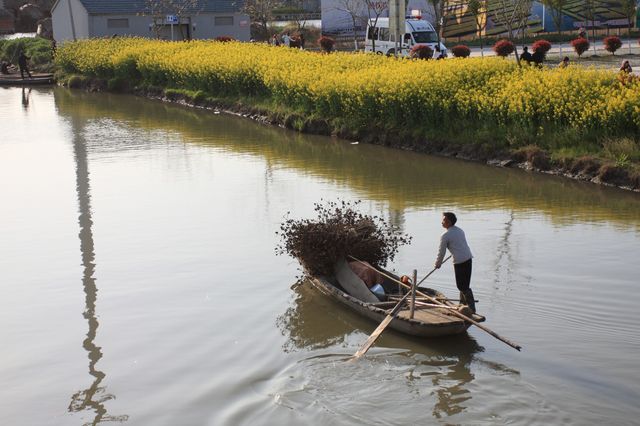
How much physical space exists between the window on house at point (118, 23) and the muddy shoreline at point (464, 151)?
811 inches

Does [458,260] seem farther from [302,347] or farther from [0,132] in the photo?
[0,132]

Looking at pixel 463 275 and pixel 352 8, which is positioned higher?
pixel 352 8

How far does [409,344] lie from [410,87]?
51.7 ft

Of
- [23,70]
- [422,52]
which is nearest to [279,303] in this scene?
[422,52]

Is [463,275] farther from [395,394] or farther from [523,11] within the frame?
[523,11]

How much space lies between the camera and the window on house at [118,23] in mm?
56344

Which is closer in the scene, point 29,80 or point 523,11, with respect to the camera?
point 523,11

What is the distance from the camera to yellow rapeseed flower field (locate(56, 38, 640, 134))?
2297cm

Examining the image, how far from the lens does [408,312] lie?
12.3 m

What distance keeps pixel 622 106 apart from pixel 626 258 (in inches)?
276

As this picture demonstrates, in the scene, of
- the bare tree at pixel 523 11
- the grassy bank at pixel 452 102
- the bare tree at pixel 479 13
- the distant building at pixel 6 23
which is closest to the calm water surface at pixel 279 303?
the grassy bank at pixel 452 102

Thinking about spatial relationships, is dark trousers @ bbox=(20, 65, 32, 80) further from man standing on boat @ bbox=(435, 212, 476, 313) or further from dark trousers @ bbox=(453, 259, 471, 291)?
dark trousers @ bbox=(453, 259, 471, 291)

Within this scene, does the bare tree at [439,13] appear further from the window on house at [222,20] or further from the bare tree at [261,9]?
the window on house at [222,20]

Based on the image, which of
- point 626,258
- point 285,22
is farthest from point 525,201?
point 285,22
